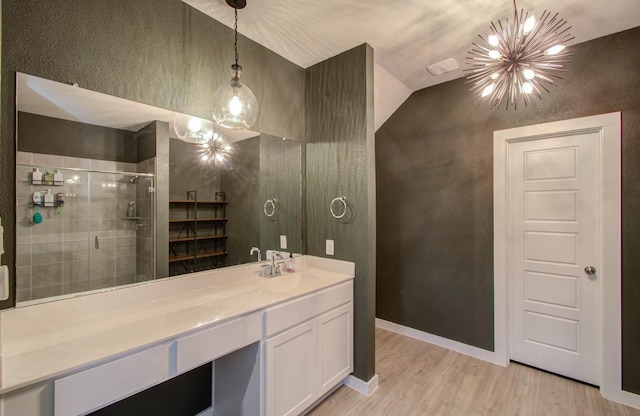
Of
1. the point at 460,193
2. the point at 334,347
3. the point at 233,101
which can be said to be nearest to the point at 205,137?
the point at 233,101

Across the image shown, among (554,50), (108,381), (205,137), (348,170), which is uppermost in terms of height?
(554,50)

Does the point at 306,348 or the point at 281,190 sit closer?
the point at 306,348

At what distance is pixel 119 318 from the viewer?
1403mm

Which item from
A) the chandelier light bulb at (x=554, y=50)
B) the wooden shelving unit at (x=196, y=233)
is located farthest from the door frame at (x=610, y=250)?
the wooden shelving unit at (x=196, y=233)

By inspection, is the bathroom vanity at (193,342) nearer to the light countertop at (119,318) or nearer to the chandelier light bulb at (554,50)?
the light countertop at (119,318)

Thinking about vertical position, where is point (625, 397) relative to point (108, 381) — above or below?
below

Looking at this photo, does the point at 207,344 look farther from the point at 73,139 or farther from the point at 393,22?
the point at 393,22

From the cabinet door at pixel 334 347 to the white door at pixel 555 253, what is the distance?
5.49 ft

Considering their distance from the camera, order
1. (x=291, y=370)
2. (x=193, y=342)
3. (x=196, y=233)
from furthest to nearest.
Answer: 1. (x=196, y=233)
2. (x=291, y=370)
3. (x=193, y=342)

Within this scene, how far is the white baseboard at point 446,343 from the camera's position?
8.71 ft

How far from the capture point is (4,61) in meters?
1.23

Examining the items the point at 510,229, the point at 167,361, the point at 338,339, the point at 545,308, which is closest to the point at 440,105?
the point at 510,229

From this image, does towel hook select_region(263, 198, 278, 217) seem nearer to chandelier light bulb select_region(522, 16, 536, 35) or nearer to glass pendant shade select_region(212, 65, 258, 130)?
glass pendant shade select_region(212, 65, 258, 130)

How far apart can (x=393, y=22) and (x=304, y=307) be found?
7.07 feet
